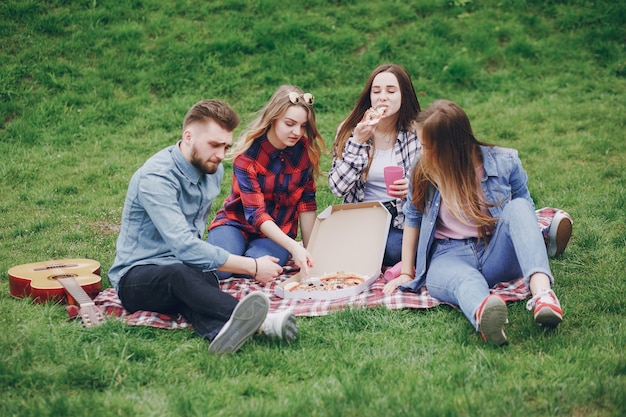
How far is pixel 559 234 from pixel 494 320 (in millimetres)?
1726

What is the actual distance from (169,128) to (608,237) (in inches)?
207

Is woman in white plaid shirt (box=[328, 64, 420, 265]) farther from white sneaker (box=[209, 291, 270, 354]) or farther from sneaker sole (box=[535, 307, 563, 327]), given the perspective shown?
white sneaker (box=[209, 291, 270, 354])

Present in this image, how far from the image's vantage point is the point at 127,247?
4195mm

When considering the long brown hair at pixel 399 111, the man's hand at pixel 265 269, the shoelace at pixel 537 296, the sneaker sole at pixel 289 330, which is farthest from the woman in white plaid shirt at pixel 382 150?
the sneaker sole at pixel 289 330

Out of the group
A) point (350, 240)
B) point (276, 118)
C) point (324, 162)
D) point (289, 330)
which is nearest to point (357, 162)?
point (350, 240)

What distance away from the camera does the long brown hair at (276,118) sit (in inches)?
193

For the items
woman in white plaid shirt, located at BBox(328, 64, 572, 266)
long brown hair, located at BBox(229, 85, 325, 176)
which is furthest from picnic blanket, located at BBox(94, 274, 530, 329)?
long brown hair, located at BBox(229, 85, 325, 176)

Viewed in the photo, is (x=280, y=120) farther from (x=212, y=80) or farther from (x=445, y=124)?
(x=212, y=80)

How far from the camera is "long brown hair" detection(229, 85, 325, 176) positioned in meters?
4.90

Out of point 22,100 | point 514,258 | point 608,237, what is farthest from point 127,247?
point 22,100

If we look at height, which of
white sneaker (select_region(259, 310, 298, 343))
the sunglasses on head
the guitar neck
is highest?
the sunglasses on head

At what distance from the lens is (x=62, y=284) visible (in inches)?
172

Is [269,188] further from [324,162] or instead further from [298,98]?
[324,162]

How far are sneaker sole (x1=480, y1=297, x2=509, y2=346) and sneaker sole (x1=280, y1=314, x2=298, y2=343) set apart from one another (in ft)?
3.11
